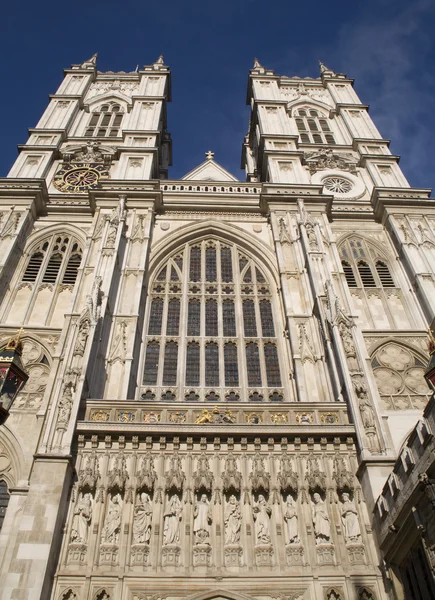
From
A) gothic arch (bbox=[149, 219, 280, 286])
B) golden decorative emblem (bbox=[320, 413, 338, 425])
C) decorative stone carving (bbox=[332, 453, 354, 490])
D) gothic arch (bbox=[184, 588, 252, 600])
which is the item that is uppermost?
gothic arch (bbox=[149, 219, 280, 286])

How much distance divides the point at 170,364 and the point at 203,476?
6.02 m

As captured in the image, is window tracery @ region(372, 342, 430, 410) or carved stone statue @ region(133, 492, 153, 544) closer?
carved stone statue @ region(133, 492, 153, 544)

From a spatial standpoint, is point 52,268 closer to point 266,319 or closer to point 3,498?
point 266,319

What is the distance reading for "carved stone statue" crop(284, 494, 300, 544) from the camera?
12.4m

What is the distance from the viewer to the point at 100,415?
14.6m

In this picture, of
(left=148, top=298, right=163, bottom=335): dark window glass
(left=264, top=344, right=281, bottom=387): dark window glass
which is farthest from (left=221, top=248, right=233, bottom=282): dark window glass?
(left=264, top=344, right=281, bottom=387): dark window glass

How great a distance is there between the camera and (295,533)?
12.5m

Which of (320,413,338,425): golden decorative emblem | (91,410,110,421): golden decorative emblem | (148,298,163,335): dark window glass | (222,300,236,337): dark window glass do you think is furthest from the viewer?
(222,300,236,337): dark window glass

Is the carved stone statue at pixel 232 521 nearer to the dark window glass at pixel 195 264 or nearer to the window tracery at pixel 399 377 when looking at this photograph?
the window tracery at pixel 399 377

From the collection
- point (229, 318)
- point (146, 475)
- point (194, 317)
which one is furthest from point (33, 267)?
point (146, 475)

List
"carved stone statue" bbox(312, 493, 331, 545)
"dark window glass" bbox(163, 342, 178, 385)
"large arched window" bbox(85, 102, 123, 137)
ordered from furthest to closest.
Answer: "large arched window" bbox(85, 102, 123, 137) < "dark window glass" bbox(163, 342, 178, 385) < "carved stone statue" bbox(312, 493, 331, 545)

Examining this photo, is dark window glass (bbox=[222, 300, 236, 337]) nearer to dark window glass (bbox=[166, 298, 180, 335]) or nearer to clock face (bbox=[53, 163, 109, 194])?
dark window glass (bbox=[166, 298, 180, 335])

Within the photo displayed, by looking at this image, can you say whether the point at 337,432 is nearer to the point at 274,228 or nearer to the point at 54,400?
the point at 54,400

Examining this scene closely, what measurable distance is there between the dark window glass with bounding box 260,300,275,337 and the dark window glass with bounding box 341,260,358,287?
3382 mm
